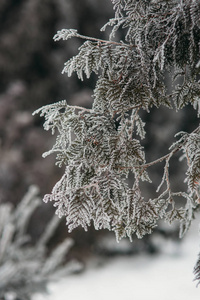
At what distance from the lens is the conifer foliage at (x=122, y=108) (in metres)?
0.67

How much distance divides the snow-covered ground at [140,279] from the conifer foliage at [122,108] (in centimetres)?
211

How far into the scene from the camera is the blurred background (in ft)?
15.0

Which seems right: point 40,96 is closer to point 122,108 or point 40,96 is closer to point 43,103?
point 43,103

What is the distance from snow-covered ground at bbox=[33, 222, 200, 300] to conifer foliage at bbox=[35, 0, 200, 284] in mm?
2113

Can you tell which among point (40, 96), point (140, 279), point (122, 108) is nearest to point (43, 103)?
point (40, 96)

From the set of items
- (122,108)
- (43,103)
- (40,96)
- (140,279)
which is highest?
(40,96)

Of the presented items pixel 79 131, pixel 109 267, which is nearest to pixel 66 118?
pixel 79 131

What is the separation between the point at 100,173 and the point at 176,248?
4.01 meters

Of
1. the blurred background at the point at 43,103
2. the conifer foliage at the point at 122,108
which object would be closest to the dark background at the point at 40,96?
the blurred background at the point at 43,103

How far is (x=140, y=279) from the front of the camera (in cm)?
374

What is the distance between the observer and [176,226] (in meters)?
4.55

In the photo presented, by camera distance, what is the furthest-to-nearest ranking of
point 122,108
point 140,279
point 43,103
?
1. point 43,103
2. point 140,279
3. point 122,108

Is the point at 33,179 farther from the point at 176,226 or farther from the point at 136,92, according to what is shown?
the point at 136,92

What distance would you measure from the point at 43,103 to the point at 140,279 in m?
3.44
